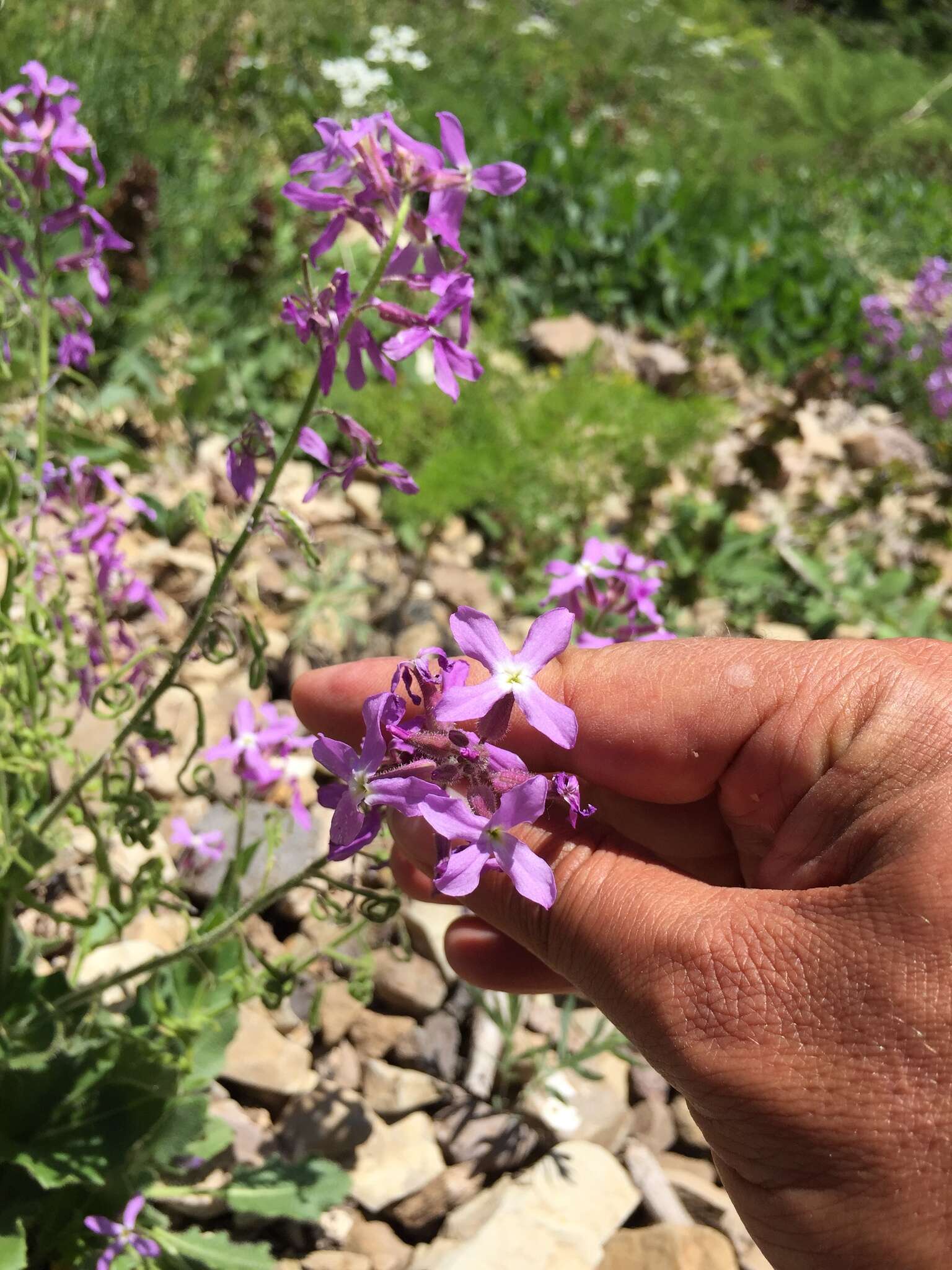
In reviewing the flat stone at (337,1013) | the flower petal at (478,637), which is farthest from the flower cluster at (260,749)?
the flower petal at (478,637)

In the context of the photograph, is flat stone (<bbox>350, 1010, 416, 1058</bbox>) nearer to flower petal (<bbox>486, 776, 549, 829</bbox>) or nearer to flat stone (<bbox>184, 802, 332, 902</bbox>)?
flat stone (<bbox>184, 802, 332, 902</bbox>)

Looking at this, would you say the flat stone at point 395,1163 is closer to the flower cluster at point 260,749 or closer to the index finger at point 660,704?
the flower cluster at point 260,749

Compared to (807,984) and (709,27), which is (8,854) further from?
(709,27)

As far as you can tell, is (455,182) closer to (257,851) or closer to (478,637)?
(478,637)

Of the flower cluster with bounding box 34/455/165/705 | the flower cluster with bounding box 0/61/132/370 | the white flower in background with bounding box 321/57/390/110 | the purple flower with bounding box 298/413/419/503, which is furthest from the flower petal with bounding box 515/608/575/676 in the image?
the white flower in background with bounding box 321/57/390/110

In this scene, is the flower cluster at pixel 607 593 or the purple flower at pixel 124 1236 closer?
the purple flower at pixel 124 1236

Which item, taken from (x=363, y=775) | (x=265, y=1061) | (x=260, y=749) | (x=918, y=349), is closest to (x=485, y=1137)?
(x=265, y=1061)

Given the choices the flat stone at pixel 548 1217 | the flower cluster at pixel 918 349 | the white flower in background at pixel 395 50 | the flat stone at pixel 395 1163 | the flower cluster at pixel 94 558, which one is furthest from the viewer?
the white flower in background at pixel 395 50
